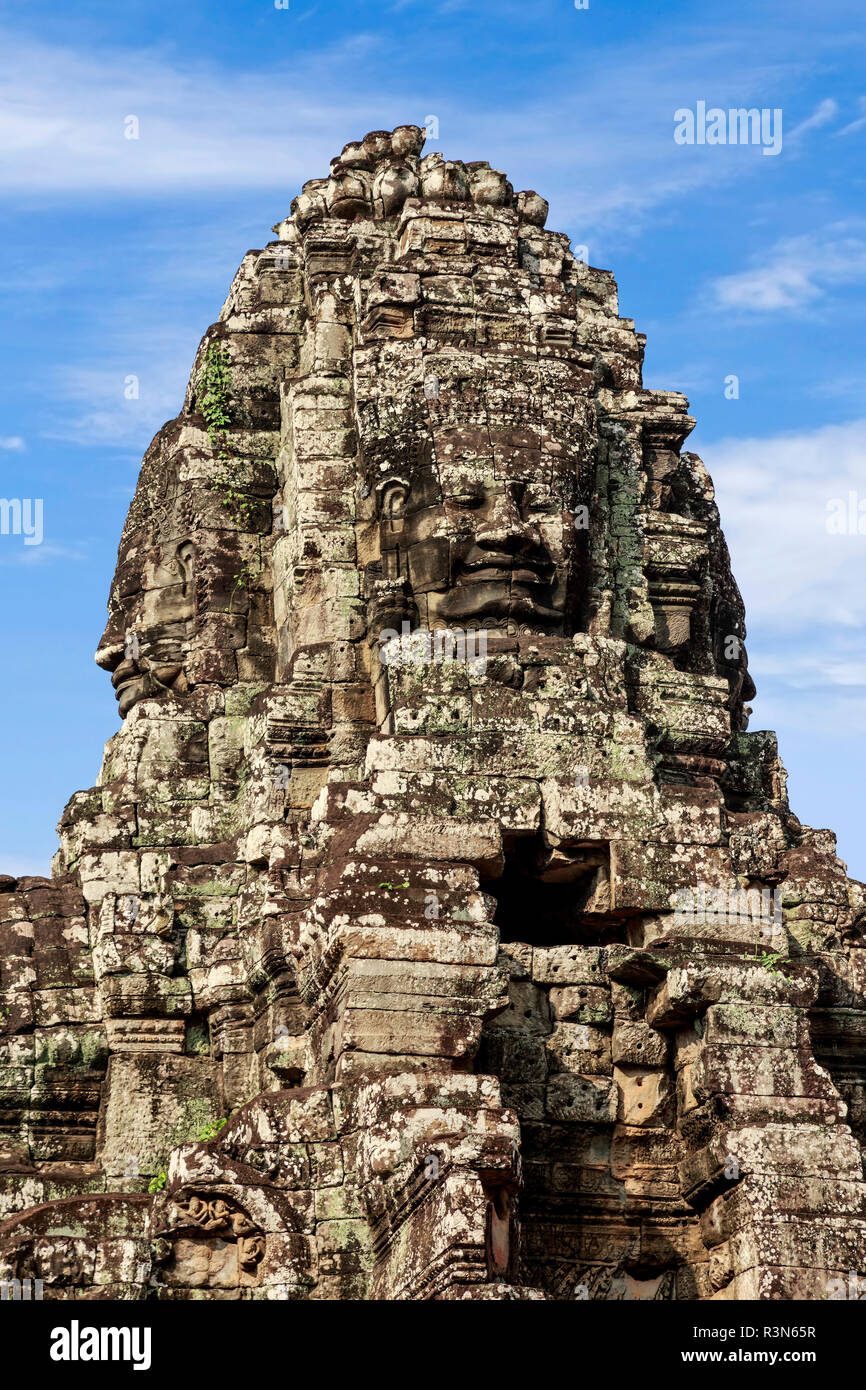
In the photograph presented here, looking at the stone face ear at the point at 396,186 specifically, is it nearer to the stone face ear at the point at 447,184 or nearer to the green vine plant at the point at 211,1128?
the stone face ear at the point at 447,184

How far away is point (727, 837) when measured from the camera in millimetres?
20266

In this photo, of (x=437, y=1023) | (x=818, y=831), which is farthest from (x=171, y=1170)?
(x=818, y=831)

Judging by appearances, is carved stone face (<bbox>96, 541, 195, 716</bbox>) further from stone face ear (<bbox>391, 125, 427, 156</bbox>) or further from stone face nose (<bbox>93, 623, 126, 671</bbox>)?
stone face ear (<bbox>391, 125, 427, 156</bbox>)

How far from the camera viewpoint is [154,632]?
2405cm

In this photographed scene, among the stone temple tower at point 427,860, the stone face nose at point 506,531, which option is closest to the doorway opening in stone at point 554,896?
the stone temple tower at point 427,860

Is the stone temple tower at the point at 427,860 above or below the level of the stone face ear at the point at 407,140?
below

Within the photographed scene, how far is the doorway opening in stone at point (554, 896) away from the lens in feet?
64.9

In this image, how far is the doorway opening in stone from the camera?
64.9 ft

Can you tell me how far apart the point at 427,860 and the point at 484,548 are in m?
3.39

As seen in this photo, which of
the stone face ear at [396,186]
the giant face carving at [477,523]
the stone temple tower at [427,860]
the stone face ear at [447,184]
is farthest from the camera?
the stone face ear at [396,186]

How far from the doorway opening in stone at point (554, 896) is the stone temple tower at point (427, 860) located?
3 cm

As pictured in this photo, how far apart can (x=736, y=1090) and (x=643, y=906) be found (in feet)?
5.49

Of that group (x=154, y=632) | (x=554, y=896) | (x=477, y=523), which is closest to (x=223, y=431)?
(x=154, y=632)
